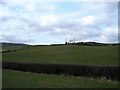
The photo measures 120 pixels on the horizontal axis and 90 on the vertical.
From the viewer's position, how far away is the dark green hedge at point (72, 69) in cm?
2867

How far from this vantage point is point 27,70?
40.8 metres

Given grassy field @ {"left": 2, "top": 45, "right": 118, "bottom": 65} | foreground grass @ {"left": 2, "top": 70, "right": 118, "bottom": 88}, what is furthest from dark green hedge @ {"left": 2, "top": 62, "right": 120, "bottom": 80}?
grassy field @ {"left": 2, "top": 45, "right": 118, "bottom": 65}

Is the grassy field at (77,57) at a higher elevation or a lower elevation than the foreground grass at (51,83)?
higher

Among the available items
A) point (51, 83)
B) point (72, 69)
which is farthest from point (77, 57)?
point (51, 83)

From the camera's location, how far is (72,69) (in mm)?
33375

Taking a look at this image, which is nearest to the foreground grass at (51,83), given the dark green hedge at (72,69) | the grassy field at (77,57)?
the dark green hedge at (72,69)

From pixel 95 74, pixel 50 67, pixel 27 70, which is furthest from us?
pixel 27 70

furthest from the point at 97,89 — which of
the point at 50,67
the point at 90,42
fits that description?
the point at 90,42

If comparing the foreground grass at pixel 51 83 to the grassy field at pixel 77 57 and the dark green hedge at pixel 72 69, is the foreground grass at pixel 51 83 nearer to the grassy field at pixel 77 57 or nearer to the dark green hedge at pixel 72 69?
the dark green hedge at pixel 72 69

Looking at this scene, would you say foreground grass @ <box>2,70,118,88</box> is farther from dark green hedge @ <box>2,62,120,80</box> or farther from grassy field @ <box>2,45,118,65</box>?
grassy field @ <box>2,45,118,65</box>

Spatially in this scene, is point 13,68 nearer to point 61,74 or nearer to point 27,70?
point 27,70

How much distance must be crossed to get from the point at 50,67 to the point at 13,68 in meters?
8.03

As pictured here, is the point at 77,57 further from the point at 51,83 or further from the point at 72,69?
the point at 51,83

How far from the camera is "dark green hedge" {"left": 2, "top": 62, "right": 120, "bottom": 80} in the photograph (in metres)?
28.7
